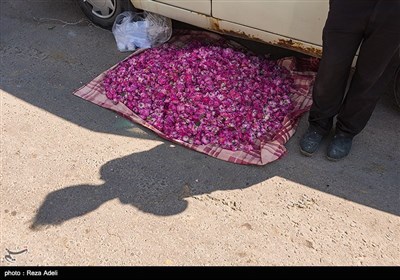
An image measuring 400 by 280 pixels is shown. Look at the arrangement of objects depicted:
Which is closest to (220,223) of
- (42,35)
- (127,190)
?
(127,190)

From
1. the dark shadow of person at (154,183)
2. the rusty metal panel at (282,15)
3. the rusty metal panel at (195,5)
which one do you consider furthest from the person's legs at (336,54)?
the rusty metal panel at (195,5)

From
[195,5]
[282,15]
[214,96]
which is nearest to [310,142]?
[214,96]

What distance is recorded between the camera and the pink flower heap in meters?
3.23

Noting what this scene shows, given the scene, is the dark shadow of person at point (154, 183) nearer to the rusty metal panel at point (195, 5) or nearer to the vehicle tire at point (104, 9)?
the rusty metal panel at point (195, 5)

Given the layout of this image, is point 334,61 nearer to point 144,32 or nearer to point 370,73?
point 370,73

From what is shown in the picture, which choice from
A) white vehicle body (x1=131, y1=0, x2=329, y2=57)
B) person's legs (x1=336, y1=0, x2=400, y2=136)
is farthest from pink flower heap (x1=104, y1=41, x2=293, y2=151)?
person's legs (x1=336, y1=0, x2=400, y2=136)

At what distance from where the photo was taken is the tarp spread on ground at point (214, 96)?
3.18 meters

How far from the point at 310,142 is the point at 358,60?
2.24 feet

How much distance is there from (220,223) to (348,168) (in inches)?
40.9

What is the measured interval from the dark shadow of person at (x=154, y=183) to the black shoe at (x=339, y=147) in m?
0.52

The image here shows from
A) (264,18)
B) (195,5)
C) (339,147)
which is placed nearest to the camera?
(339,147)

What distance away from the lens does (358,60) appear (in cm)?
272

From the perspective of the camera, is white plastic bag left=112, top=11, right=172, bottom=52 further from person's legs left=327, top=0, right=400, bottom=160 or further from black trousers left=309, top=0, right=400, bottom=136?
person's legs left=327, top=0, right=400, bottom=160

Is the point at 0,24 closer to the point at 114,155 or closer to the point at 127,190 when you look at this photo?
the point at 114,155
